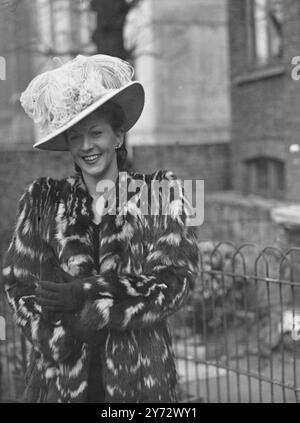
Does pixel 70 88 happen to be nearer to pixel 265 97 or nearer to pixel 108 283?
pixel 108 283

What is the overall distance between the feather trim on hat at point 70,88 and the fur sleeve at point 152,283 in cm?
43

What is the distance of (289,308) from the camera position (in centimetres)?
591

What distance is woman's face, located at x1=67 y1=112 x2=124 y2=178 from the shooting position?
7.41 feet

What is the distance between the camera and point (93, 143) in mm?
2260

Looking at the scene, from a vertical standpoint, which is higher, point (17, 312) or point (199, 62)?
point (199, 62)

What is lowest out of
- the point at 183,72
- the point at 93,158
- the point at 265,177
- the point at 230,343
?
the point at 230,343

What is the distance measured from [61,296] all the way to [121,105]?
0.74 metres

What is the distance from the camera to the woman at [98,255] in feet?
7.18

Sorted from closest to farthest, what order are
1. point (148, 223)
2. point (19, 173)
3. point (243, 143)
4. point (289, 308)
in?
1. point (148, 223)
2. point (289, 308)
3. point (243, 143)
4. point (19, 173)

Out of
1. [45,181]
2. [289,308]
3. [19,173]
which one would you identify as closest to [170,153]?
[19,173]

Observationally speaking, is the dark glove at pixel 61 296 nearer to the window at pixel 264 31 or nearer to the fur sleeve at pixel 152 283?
the fur sleeve at pixel 152 283

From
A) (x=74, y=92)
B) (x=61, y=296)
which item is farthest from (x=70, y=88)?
(x=61, y=296)

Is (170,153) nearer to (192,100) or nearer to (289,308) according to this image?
(192,100)

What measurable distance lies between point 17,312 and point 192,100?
466 inches
